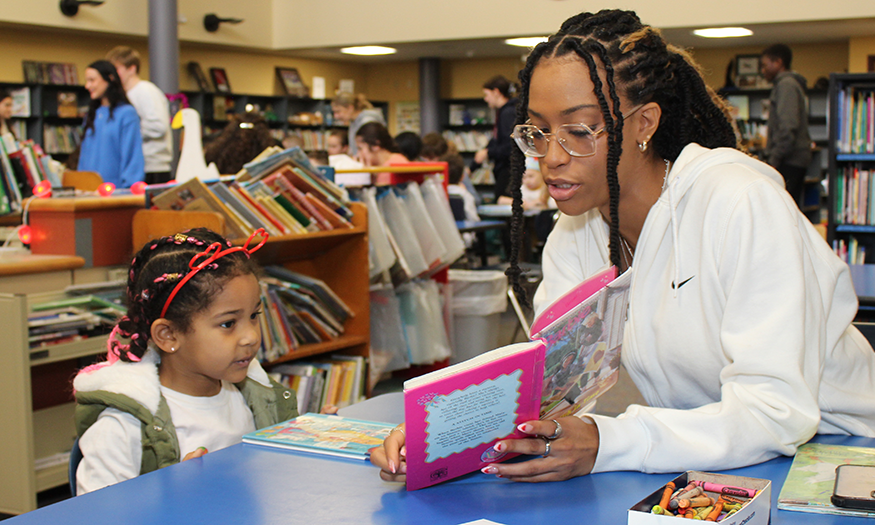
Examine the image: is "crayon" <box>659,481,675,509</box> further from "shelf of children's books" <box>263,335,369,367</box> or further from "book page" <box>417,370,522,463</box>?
"shelf of children's books" <box>263,335,369,367</box>

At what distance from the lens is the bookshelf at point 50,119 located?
8.42 m

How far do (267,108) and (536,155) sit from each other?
1029cm

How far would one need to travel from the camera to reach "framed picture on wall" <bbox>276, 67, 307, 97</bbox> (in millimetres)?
11336

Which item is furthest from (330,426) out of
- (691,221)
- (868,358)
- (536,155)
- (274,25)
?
(274,25)

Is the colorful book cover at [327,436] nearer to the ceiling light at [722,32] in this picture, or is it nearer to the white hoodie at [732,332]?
the white hoodie at [732,332]

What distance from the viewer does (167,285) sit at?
1606 millimetres

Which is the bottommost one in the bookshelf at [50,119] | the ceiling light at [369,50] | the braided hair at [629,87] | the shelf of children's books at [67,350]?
the shelf of children's books at [67,350]

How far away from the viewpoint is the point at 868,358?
1.36m

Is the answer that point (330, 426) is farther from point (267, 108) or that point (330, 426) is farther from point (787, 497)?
point (267, 108)

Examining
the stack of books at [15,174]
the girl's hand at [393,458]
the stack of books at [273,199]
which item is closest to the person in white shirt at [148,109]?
the stack of books at [15,174]

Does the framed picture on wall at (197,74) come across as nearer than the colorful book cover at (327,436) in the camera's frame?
No

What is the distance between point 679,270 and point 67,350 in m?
2.05

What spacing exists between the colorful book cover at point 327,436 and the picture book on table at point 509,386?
0.20 m

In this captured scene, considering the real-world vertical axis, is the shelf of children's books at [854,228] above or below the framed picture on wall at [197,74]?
below
